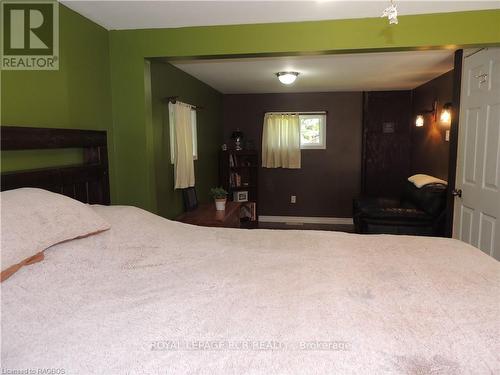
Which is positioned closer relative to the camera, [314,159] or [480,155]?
[480,155]

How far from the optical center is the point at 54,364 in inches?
37.2

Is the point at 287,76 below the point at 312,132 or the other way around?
the other way around

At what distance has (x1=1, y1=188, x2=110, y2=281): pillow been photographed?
1.28 meters

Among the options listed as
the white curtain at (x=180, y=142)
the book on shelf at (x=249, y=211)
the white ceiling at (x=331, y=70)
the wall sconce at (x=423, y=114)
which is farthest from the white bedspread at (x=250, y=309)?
the book on shelf at (x=249, y=211)

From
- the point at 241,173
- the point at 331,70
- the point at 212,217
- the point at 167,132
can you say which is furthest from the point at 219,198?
the point at 241,173

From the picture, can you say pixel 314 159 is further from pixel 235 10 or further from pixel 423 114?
pixel 235 10

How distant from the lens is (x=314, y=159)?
6.29 metres

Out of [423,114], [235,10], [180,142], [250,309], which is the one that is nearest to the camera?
[250,309]

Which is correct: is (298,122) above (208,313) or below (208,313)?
above

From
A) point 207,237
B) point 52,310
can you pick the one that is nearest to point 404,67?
point 207,237

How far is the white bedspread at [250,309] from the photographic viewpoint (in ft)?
3.14

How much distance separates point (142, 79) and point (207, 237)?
1.40 m

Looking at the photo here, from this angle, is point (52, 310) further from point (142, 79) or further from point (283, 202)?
point (283, 202)

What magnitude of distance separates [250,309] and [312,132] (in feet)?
17.6
